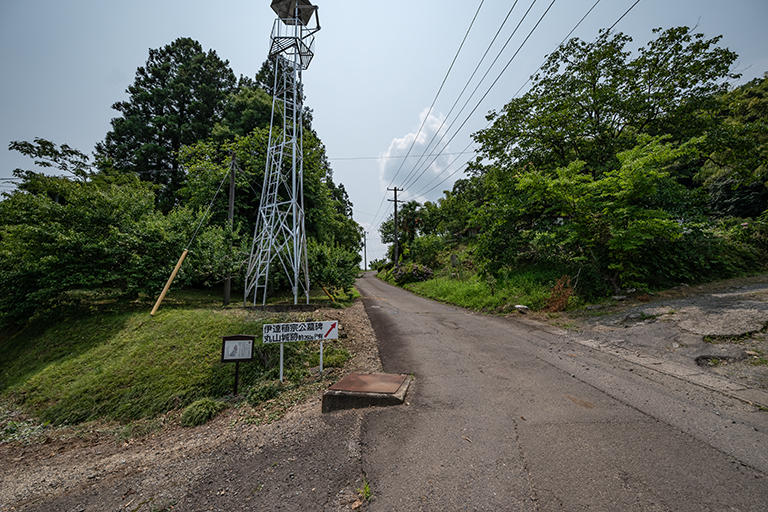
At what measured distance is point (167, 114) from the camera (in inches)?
960

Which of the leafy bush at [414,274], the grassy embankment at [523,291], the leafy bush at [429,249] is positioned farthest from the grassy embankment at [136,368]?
the leafy bush at [429,249]

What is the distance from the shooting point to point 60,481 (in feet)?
10.5

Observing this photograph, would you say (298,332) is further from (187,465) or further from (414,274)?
(414,274)

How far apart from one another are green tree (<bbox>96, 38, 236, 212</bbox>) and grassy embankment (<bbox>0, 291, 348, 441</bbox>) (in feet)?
58.6

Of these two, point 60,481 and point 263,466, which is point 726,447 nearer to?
point 263,466

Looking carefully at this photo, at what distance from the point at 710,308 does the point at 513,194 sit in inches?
276

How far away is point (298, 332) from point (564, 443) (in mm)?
3875

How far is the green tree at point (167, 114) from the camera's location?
22234mm

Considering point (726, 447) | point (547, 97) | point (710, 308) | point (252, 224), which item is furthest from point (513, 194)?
point (252, 224)

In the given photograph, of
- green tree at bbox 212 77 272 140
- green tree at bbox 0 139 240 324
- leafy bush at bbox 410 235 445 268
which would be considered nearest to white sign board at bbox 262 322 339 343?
green tree at bbox 0 139 240 324

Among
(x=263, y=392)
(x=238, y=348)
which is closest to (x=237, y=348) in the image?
(x=238, y=348)

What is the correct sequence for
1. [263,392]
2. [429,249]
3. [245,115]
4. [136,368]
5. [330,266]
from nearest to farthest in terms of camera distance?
1. [263,392]
2. [136,368]
3. [330,266]
4. [245,115]
5. [429,249]

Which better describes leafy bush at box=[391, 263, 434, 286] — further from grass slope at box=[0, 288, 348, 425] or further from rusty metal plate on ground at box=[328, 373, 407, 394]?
rusty metal plate on ground at box=[328, 373, 407, 394]

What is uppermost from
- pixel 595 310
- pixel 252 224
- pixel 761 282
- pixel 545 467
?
pixel 252 224
